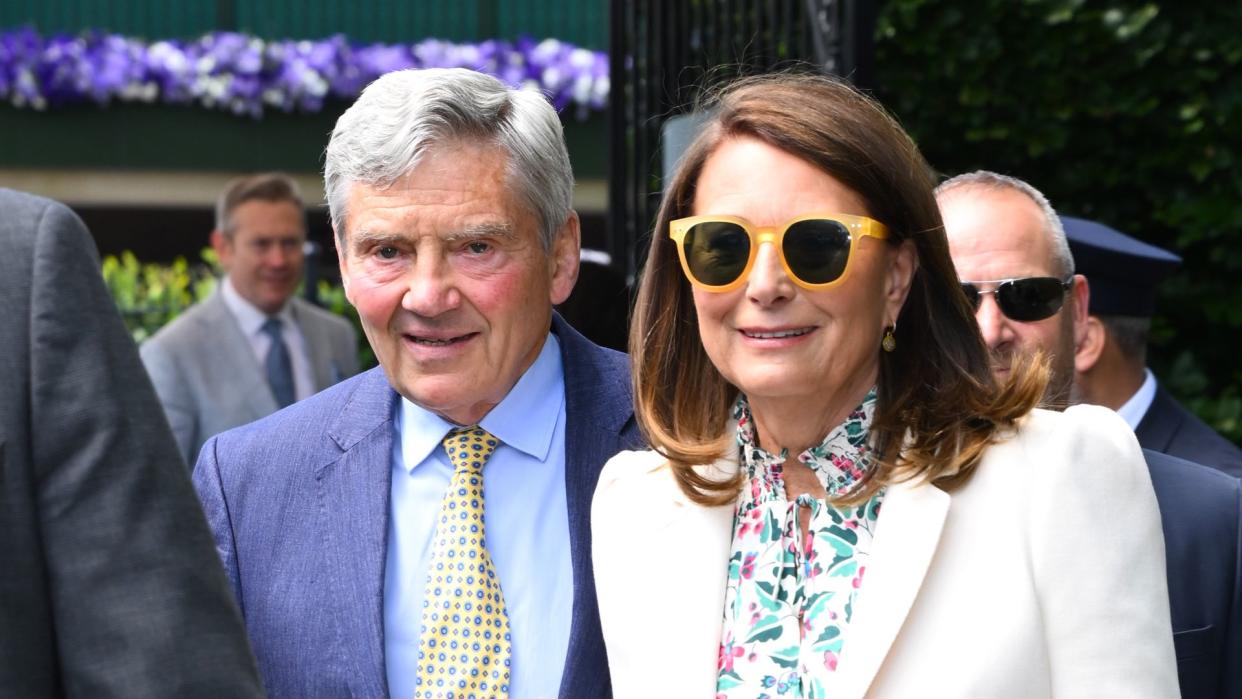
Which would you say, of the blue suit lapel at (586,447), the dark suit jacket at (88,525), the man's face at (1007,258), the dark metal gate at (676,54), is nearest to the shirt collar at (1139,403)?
the man's face at (1007,258)

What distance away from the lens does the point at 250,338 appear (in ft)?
21.8

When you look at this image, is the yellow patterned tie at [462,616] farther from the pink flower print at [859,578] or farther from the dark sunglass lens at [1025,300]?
the dark sunglass lens at [1025,300]

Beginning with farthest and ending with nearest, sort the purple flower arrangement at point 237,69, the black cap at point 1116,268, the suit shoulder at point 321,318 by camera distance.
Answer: the purple flower arrangement at point 237,69, the suit shoulder at point 321,318, the black cap at point 1116,268

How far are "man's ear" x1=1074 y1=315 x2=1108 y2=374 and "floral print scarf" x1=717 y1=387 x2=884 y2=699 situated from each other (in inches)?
61.4

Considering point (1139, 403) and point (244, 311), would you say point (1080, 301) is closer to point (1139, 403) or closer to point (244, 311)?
point (1139, 403)

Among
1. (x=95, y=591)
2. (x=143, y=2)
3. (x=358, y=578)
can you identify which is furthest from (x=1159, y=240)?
(x=143, y=2)

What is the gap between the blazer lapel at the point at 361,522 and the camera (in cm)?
249

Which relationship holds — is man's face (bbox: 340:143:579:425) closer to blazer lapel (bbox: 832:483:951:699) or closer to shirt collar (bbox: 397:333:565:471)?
shirt collar (bbox: 397:333:565:471)

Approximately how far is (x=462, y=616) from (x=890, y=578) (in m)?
0.70

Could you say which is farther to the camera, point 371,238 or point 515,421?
point 515,421

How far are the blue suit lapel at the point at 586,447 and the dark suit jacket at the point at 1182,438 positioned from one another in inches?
50.7

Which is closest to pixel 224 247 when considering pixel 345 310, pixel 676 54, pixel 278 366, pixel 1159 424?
pixel 278 366

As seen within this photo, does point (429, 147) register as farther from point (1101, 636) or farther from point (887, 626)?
point (1101, 636)

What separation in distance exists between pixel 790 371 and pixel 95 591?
99 cm
